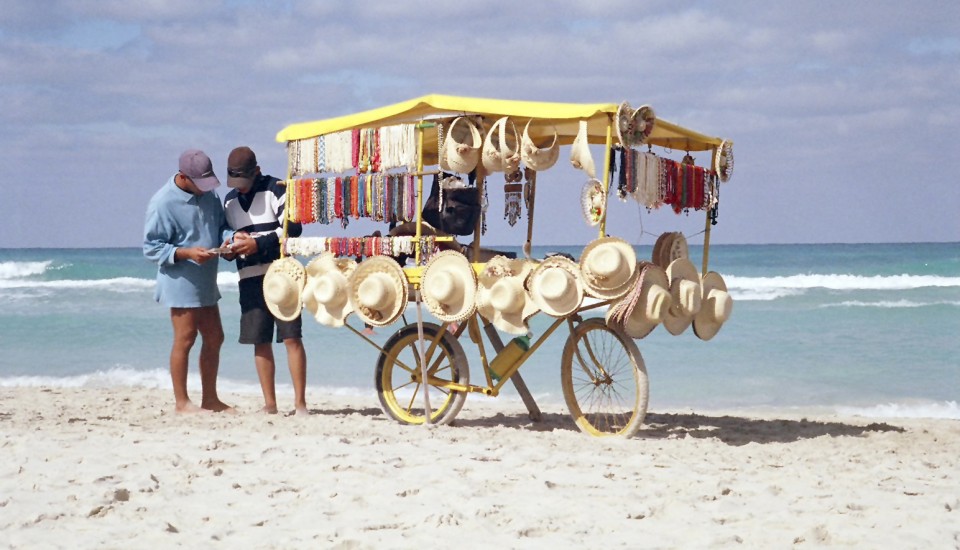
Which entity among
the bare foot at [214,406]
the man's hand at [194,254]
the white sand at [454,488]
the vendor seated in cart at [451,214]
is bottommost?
the bare foot at [214,406]

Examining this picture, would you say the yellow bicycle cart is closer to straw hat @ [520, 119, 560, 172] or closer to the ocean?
straw hat @ [520, 119, 560, 172]

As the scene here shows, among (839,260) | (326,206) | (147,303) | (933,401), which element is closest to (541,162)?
(326,206)

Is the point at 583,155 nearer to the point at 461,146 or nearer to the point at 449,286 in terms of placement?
the point at 461,146

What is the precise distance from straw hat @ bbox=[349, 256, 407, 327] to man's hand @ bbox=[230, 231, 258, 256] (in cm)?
75

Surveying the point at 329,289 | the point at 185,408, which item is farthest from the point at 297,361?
the point at 185,408

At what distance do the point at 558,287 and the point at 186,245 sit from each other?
2394mm

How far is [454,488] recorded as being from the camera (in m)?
4.61

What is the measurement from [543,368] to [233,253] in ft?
17.1

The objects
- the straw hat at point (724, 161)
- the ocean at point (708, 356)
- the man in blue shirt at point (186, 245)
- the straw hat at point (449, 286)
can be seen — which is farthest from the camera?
the ocean at point (708, 356)

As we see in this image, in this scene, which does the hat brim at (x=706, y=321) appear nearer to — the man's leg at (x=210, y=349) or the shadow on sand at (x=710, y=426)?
the shadow on sand at (x=710, y=426)

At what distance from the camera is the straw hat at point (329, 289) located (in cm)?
662

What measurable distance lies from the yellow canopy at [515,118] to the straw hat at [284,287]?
32.4 inches

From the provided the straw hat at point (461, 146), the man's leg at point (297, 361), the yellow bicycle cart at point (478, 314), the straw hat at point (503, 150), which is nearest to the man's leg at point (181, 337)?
the man's leg at point (297, 361)

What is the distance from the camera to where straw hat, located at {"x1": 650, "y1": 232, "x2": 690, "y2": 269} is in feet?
21.2
